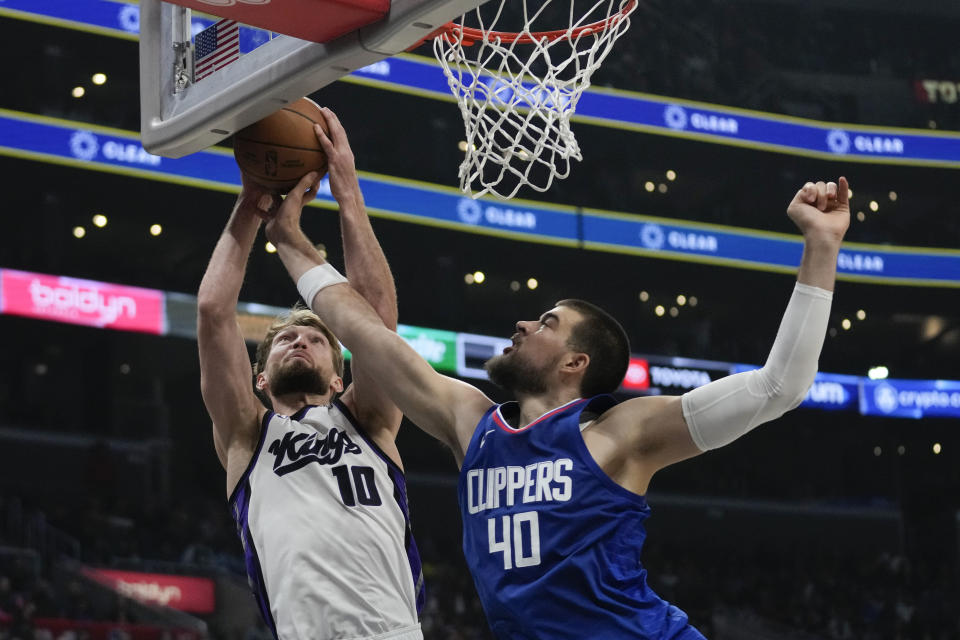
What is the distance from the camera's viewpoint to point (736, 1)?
22.0 meters

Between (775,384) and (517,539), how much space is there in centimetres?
68

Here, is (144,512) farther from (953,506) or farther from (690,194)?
(953,506)

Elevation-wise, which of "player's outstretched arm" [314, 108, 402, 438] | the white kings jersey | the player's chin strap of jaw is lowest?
the white kings jersey

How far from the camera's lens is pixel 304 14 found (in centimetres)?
303

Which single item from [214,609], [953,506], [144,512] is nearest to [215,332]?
[214,609]

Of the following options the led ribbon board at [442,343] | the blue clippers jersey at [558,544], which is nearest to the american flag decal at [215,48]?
the blue clippers jersey at [558,544]

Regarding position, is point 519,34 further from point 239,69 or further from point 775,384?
point 775,384

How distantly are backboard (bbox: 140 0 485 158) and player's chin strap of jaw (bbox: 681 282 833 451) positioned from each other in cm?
102

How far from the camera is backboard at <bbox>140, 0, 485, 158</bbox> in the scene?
3014 millimetres

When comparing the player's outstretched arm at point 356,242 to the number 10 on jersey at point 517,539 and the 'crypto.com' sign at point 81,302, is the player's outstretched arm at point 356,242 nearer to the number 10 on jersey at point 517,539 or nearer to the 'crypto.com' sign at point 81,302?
the number 10 on jersey at point 517,539

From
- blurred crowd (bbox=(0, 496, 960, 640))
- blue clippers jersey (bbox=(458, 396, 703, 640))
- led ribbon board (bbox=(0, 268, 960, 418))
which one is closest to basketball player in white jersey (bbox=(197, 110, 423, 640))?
blue clippers jersey (bbox=(458, 396, 703, 640))

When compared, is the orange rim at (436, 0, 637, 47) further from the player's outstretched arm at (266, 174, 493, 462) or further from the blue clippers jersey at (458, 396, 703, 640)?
the blue clippers jersey at (458, 396, 703, 640)

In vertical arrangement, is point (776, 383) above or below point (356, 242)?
below

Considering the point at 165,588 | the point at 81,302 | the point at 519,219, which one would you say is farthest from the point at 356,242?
the point at 519,219
